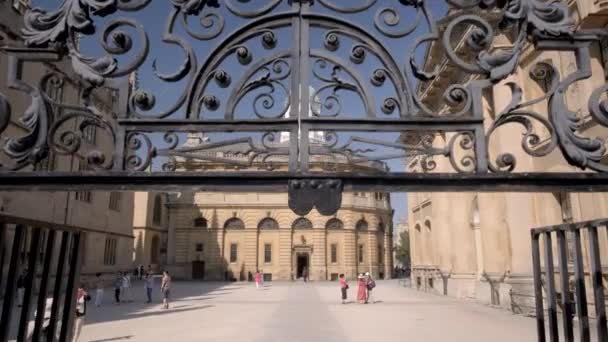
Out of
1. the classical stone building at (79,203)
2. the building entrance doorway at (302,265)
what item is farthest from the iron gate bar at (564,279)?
the building entrance doorway at (302,265)

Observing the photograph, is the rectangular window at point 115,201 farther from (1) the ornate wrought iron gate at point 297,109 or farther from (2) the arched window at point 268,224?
(1) the ornate wrought iron gate at point 297,109

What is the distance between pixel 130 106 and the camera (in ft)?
9.96

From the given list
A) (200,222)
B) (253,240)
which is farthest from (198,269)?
(253,240)

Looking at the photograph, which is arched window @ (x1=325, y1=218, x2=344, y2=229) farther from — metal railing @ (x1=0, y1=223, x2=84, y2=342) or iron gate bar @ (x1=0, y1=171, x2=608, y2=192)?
iron gate bar @ (x1=0, y1=171, x2=608, y2=192)

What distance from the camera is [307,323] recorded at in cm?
1741

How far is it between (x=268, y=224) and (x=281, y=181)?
55.1 m

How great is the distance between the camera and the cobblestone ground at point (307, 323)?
14.3m

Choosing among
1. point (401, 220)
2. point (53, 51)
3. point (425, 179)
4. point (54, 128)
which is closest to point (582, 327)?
point (425, 179)

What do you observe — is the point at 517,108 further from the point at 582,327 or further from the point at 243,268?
the point at 243,268

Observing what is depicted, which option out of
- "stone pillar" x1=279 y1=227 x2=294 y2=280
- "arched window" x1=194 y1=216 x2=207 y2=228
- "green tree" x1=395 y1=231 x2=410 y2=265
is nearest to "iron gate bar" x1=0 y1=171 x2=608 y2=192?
"stone pillar" x1=279 y1=227 x2=294 y2=280

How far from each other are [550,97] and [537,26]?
44 centimetres

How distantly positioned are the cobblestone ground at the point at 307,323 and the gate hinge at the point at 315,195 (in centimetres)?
1151

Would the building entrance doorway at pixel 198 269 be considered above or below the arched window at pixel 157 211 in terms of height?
below

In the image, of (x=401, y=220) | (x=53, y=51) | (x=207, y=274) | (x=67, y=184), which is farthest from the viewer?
(x=401, y=220)
